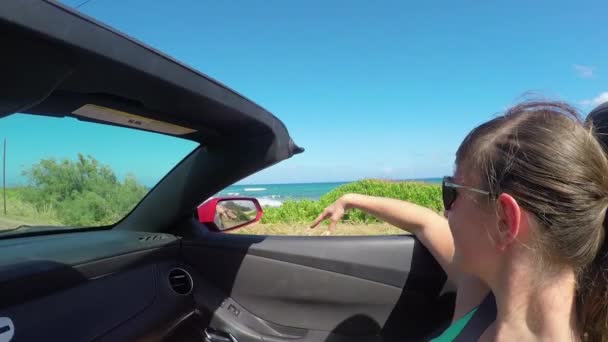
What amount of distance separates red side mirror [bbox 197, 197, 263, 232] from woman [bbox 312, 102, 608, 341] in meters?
1.83

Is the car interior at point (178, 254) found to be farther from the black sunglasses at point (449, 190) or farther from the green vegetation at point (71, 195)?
the black sunglasses at point (449, 190)

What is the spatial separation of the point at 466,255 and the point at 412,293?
1057 mm

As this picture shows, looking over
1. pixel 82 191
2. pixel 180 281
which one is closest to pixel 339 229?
pixel 180 281

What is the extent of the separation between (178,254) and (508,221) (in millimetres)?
1983

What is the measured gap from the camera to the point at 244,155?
2273 millimetres

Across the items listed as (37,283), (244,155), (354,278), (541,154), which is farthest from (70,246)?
(541,154)

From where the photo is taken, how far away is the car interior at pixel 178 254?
109cm

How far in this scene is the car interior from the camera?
1.09 m

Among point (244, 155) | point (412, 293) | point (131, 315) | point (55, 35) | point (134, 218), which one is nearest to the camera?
point (55, 35)

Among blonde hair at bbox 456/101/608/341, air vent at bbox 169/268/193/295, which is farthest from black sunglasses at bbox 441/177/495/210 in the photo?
air vent at bbox 169/268/193/295

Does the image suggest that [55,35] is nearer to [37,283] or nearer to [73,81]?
[73,81]

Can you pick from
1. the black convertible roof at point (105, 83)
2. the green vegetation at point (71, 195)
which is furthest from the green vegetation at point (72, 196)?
the black convertible roof at point (105, 83)

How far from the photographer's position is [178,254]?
8.64ft

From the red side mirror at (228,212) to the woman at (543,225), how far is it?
183 cm
